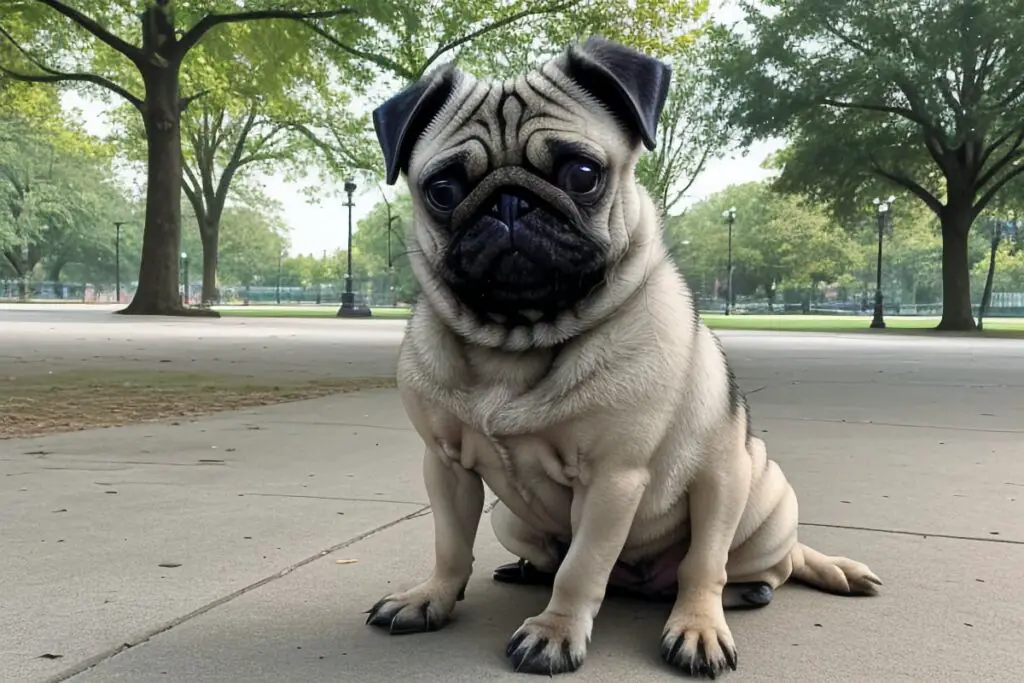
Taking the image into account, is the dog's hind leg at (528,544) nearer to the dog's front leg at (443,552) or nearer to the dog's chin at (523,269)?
the dog's front leg at (443,552)

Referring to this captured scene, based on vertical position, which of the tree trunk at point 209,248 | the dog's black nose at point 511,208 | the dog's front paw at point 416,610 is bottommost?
the dog's front paw at point 416,610

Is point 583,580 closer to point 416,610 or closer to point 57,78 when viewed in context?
point 416,610

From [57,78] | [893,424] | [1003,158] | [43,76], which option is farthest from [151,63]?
[1003,158]

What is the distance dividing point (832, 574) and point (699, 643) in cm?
88

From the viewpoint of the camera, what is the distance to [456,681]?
7.35 feet

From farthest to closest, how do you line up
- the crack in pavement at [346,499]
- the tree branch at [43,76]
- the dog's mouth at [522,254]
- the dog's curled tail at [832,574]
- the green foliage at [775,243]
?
the green foliage at [775,243] < the tree branch at [43,76] < the crack in pavement at [346,499] < the dog's curled tail at [832,574] < the dog's mouth at [522,254]

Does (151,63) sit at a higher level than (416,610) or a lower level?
higher

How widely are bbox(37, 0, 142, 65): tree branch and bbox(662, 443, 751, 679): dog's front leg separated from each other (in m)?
24.8

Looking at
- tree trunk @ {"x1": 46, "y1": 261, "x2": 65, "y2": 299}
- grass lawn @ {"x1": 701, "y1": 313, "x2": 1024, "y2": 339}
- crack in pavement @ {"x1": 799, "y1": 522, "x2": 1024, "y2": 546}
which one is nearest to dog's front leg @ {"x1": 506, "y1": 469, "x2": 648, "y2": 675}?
crack in pavement @ {"x1": 799, "y1": 522, "x2": 1024, "y2": 546}

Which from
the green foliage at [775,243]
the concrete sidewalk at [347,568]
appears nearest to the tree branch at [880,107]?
the concrete sidewalk at [347,568]

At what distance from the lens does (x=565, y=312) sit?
235cm

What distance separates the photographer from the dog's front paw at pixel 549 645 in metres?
2.29

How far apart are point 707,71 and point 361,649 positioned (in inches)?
1300

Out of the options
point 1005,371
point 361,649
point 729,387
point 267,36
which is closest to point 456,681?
point 361,649
